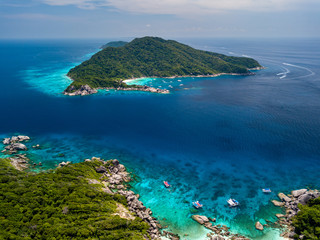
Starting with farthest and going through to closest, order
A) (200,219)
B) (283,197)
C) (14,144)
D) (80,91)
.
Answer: (80,91)
(14,144)
(283,197)
(200,219)

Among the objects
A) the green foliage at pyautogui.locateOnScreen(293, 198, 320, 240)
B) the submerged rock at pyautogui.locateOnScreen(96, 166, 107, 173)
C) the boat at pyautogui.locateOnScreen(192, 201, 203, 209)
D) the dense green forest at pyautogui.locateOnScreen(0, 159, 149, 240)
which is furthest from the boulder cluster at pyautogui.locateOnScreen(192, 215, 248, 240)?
the submerged rock at pyautogui.locateOnScreen(96, 166, 107, 173)

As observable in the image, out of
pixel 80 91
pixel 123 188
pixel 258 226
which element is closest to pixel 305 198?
pixel 258 226

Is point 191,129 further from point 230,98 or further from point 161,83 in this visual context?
point 161,83

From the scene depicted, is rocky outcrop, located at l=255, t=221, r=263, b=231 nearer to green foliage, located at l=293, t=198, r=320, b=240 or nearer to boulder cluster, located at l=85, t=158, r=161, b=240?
green foliage, located at l=293, t=198, r=320, b=240

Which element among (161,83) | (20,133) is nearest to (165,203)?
(20,133)

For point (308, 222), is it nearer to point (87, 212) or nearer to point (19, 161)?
point (87, 212)

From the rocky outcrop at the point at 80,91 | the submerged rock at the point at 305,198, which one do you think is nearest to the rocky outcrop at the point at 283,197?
the submerged rock at the point at 305,198
